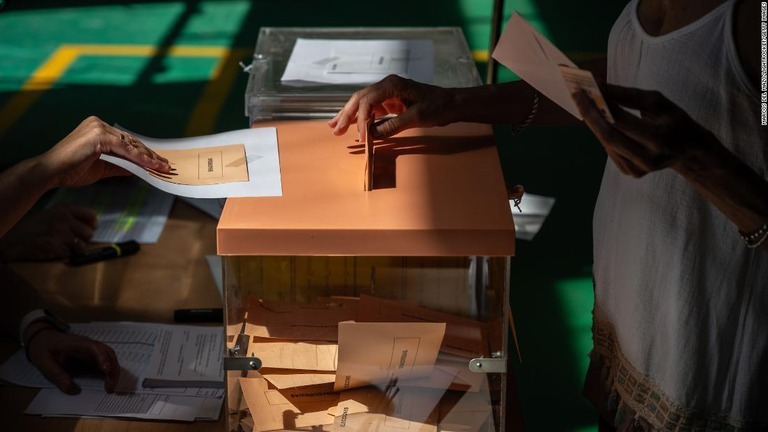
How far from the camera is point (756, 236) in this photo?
1.21m

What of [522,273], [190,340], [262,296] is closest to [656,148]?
[262,296]

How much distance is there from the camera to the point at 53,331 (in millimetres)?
2107

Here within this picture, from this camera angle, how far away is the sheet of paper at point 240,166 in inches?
57.4

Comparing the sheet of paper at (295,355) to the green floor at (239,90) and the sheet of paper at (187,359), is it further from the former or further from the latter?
the green floor at (239,90)

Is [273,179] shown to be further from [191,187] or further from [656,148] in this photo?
[656,148]

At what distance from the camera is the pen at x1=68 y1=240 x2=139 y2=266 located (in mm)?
2506

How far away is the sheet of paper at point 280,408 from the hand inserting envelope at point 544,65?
618 mm

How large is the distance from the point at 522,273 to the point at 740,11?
225 cm

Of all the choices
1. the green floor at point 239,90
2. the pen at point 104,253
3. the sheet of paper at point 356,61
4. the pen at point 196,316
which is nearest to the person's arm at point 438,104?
the sheet of paper at point 356,61

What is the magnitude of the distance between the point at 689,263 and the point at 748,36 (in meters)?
0.35

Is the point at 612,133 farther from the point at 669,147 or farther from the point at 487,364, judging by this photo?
the point at 487,364

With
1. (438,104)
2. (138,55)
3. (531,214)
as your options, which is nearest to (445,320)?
(438,104)

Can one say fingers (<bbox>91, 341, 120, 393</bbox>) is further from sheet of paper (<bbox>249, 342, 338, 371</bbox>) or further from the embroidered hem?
the embroidered hem

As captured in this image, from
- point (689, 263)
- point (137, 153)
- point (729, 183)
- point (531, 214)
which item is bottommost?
point (531, 214)
